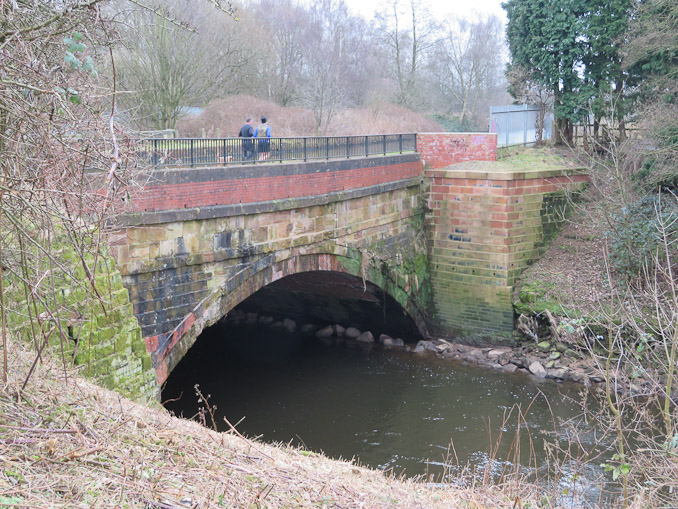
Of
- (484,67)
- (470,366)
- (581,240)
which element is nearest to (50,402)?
(470,366)

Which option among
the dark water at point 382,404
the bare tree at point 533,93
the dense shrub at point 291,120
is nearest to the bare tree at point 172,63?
the dense shrub at point 291,120

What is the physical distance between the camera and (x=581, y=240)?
52.3 feet

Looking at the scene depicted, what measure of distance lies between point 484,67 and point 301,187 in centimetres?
2407

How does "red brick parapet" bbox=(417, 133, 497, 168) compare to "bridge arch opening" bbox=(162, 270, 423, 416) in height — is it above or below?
above

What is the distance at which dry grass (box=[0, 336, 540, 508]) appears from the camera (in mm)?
3664

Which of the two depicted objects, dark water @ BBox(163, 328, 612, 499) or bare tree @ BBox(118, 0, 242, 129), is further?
bare tree @ BBox(118, 0, 242, 129)

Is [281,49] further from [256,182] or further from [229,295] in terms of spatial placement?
[229,295]

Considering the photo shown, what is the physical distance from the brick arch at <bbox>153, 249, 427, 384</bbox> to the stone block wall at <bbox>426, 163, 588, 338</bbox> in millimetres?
2946

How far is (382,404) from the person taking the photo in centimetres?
1262

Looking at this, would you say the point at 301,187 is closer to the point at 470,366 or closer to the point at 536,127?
the point at 470,366

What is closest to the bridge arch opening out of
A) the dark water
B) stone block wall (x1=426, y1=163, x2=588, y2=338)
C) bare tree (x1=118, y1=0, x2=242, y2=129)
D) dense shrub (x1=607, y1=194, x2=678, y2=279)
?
the dark water

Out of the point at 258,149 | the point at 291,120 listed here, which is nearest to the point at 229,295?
the point at 258,149

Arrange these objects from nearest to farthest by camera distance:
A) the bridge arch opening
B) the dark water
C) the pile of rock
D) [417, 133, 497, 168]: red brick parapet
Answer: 1. the dark water
2. the pile of rock
3. the bridge arch opening
4. [417, 133, 497, 168]: red brick parapet

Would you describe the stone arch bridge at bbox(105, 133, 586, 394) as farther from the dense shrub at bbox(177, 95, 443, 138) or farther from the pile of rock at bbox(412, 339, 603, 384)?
the dense shrub at bbox(177, 95, 443, 138)
